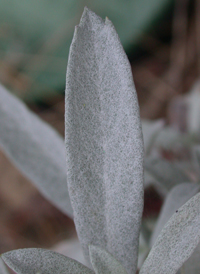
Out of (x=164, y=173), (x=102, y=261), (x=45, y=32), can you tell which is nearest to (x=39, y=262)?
(x=102, y=261)

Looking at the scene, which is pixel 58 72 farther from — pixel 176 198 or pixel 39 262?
pixel 39 262

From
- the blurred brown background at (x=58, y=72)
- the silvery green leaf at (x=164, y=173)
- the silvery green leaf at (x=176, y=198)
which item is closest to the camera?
the silvery green leaf at (x=176, y=198)

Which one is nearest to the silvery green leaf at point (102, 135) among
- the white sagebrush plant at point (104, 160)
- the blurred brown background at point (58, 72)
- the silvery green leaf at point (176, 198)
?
the white sagebrush plant at point (104, 160)

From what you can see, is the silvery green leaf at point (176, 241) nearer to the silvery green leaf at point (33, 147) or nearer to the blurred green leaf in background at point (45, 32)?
the silvery green leaf at point (33, 147)

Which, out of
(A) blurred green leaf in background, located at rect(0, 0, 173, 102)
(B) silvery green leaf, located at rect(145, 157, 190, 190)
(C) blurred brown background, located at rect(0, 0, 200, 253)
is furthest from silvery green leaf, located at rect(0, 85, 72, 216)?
(A) blurred green leaf in background, located at rect(0, 0, 173, 102)

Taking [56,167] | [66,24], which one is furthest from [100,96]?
[66,24]

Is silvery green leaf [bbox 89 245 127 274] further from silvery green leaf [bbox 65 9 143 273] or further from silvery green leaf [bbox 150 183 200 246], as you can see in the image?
silvery green leaf [bbox 150 183 200 246]

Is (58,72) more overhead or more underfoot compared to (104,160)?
more underfoot

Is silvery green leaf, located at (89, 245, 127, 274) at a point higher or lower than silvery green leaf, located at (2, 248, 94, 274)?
higher
